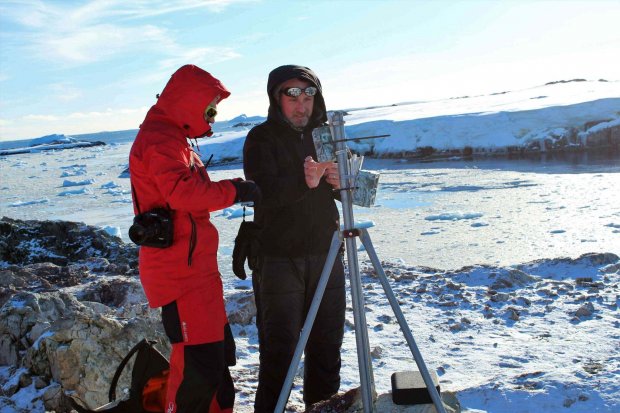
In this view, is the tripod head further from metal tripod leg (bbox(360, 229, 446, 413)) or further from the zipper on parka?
the zipper on parka

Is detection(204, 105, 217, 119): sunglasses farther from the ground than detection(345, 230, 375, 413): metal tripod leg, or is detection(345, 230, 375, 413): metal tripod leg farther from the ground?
detection(204, 105, 217, 119): sunglasses

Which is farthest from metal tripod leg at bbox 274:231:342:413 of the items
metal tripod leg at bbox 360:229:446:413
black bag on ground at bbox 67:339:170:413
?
black bag on ground at bbox 67:339:170:413

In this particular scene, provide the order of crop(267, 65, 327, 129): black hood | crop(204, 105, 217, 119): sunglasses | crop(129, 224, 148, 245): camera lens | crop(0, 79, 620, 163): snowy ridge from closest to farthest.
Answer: crop(129, 224, 148, 245): camera lens < crop(204, 105, 217, 119): sunglasses < crop(267, 65, 327, 129): black hood < crop(0, 79, 620, 163): snowy ridge

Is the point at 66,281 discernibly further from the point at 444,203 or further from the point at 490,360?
the point at 444,203

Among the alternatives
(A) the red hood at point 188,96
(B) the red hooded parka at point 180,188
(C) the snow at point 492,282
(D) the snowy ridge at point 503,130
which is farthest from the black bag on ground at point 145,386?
(D) the snowy ridge at point 503,130

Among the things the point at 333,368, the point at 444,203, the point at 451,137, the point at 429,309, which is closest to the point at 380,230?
the point at 444,203

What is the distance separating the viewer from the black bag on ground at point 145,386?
7.38 ft

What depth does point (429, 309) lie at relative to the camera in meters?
4.32

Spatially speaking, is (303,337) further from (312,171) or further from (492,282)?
(492,282)

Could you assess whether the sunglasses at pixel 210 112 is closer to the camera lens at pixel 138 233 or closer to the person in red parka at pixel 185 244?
the person in red parka at pixel 185 244

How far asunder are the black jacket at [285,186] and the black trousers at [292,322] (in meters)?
0.07

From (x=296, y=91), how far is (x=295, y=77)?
53mm

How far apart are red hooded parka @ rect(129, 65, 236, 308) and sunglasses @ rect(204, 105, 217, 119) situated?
1.0 inches

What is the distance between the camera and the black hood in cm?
235
